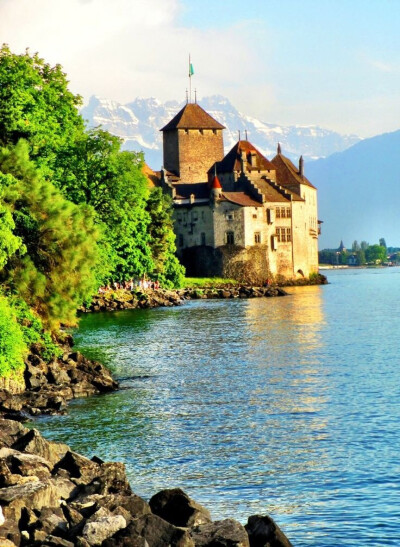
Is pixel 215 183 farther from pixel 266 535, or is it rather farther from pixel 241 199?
pixel 266 535

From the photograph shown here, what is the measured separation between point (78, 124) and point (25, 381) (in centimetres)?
2781

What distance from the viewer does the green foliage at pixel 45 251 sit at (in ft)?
117

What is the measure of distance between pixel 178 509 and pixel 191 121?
12000 centimetres

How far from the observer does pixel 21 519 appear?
50.0 ft

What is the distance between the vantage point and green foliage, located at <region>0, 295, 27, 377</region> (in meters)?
29.8

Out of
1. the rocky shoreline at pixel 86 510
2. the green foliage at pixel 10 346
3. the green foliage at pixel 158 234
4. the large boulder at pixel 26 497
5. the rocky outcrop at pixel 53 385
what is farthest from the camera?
the green foliage at pixel 158 234

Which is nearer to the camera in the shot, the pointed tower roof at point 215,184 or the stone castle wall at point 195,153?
the pointed tower roof at point 215,184

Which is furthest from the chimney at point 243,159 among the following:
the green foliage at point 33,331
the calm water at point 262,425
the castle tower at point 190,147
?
the green foliage at point 33,331

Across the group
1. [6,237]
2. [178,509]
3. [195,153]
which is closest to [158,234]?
[195,153]

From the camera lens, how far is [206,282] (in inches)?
4247

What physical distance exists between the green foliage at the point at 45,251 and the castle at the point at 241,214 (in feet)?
255

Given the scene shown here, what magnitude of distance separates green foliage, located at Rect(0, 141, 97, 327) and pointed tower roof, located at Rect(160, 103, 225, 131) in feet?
318

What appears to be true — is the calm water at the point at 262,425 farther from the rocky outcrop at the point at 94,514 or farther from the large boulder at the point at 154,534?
the large boulder at the point at 154,534

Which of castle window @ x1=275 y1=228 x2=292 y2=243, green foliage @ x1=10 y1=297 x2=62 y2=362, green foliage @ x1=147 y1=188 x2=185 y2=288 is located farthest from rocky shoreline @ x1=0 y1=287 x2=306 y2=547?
castle window @ x1=275 y1=228 x2=292 y2=243
